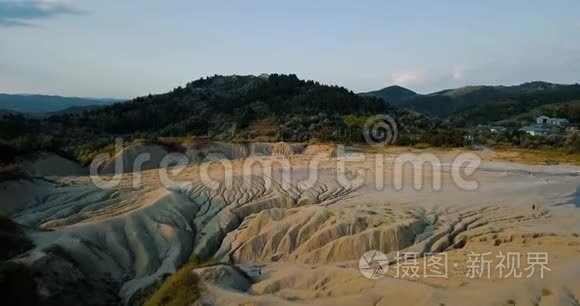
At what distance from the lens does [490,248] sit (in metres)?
14.7

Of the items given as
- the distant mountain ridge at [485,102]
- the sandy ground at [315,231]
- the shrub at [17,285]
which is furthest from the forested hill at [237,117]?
the shrub at [17,285]

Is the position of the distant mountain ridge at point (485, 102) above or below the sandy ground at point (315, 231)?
above

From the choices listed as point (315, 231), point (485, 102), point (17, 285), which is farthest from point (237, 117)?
point (485, 102)

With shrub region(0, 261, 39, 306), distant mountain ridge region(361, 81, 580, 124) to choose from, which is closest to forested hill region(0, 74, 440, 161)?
distant mountain ridge region(361, 81, 580, 124)

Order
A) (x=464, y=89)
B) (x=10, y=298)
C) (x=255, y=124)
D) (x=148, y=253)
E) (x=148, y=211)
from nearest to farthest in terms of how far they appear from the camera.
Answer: (x=10, y=298) → (x=148, y=253) → (x=148, y=211) → (x=255, y=124) → (x=464, y=89)

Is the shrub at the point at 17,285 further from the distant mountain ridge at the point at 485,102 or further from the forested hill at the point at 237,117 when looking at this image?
the distant mountain ridge at the point at 485,102

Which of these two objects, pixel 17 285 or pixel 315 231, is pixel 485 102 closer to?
pixel 315 231

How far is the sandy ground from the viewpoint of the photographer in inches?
463

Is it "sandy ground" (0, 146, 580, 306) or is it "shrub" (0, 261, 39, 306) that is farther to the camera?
"shrub" (0, 261, 39, 306)

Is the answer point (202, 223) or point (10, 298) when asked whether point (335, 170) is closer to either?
point (202, 223)

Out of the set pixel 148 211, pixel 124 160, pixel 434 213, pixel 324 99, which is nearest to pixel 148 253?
pixel 148 211

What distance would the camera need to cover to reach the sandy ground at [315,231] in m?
11.8

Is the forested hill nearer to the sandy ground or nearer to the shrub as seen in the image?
the sandy ground

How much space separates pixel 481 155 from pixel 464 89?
15940cm
